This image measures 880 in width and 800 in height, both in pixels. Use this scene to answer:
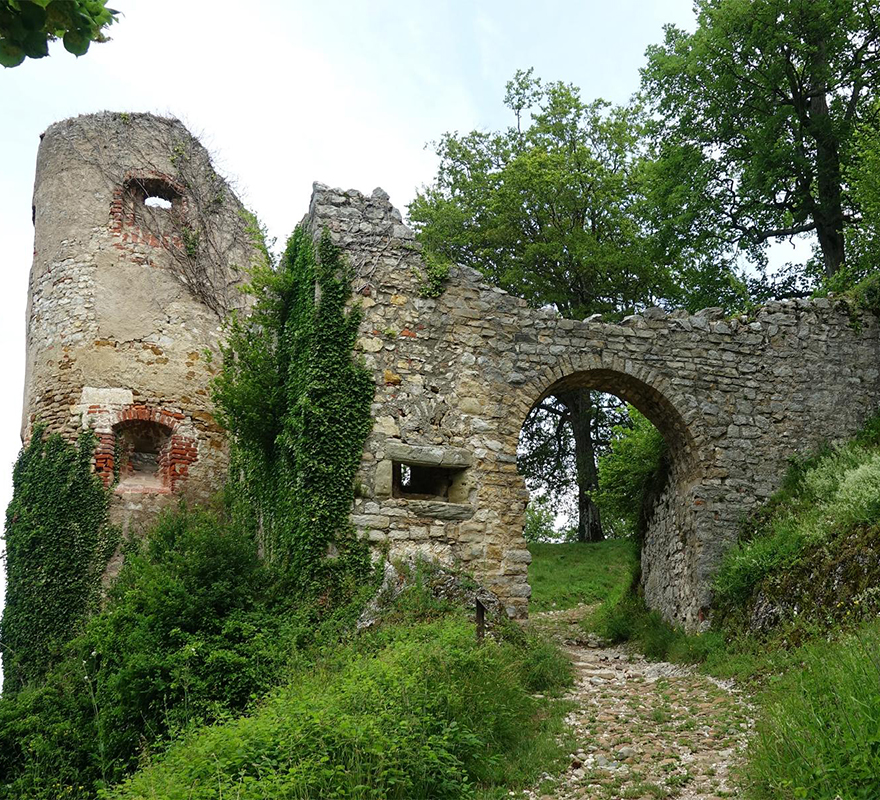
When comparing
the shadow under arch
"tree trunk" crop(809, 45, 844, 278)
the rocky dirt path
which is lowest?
the rocky dirt path

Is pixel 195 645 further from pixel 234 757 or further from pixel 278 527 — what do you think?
pixel 234 757

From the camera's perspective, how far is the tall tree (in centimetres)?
2061

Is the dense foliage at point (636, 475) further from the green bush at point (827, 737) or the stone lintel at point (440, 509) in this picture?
the green bush at point (827, 737)

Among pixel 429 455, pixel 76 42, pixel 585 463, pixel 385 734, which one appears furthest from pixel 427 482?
pixel 585 463

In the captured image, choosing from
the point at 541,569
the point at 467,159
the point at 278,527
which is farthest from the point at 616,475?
the point at 467,159

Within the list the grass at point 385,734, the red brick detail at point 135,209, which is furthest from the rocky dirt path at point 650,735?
the red brick detail at point 135,209

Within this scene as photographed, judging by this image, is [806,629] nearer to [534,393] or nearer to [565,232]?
[534,393]

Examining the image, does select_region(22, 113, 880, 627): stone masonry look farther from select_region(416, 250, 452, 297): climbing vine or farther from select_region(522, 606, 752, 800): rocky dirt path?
select_region(522, 606, 752, 800): rocky dirt path

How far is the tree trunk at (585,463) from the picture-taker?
66.8 ft

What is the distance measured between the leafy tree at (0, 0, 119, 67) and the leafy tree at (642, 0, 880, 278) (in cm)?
1494

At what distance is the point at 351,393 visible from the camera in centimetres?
934

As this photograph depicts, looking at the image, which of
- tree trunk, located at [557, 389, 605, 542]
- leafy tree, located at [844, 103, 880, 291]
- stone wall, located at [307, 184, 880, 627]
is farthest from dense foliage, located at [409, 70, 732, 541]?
stone wall, located at [307, 184, 880, 627]

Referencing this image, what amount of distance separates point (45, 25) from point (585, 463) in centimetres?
1815

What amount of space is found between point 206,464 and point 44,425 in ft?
7.17
